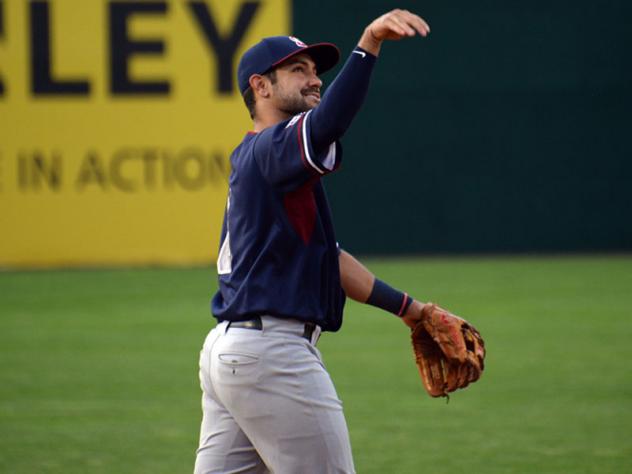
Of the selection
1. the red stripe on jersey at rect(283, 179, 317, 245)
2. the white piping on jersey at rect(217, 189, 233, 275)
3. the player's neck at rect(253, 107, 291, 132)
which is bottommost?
the white piping on jersey at rect(217, 189, 233, 275)

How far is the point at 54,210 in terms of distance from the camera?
18000 millimetres

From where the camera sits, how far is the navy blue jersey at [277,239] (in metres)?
3.64

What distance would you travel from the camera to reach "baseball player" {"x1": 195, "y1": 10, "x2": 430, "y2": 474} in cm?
372

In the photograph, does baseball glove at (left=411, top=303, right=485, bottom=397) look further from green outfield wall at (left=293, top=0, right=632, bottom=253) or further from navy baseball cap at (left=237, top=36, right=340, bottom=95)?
green outfield wall at (left=293, top=0, right=632, bottom=253)

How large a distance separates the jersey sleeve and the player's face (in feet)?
0.87

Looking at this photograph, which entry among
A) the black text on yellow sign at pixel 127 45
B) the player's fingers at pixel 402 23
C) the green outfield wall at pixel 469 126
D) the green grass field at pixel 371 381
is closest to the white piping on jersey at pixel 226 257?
the player's fingers at pixel 402 23

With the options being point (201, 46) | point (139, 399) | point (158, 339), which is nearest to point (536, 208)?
point (201, 46)

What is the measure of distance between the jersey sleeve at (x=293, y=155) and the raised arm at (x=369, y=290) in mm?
687

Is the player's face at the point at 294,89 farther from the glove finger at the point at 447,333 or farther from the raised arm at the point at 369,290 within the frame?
the glove finger at the point at 447,333

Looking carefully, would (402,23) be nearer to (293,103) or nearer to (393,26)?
(393,26)

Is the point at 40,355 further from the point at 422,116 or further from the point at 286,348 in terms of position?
the point at 422,116

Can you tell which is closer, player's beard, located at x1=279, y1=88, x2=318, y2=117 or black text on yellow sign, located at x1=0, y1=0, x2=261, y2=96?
player's beard, located at x1=279, y1=88, x2=318, y2=117

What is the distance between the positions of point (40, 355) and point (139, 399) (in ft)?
7.01

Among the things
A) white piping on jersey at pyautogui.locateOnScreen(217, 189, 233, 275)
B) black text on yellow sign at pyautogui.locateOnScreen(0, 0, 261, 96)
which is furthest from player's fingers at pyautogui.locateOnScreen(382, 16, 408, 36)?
black text on yellow sign at pyautogui.locateOnScreen(0, 0, 261, 96)
